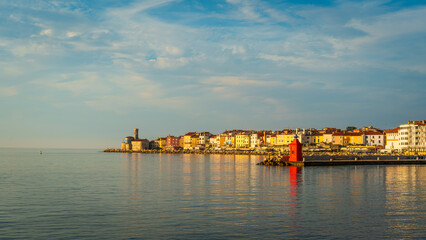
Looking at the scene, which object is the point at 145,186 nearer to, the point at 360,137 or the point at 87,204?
the point at 87,204

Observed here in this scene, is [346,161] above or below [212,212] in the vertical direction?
below

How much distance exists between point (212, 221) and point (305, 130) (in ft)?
451

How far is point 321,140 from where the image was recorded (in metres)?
141

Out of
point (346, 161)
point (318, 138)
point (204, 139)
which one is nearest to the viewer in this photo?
point (346, 161)

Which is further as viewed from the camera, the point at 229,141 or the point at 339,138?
the point at 229,141

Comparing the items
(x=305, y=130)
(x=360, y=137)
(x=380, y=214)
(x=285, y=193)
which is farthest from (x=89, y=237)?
(x=305, y=130)

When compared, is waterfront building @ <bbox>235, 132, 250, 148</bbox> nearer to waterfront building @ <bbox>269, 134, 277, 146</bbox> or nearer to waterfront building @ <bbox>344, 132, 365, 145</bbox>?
waterfront building @ <bbox>269, 134, 277, 146</bbox>

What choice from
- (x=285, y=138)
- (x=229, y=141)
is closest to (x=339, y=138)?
(x=285, y=138)

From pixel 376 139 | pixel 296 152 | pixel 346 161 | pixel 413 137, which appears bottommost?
pixel 346 161

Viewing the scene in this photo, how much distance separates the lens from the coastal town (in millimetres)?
109938

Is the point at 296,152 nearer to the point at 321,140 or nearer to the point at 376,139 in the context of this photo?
the point at 376,139

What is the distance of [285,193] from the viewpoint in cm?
2911

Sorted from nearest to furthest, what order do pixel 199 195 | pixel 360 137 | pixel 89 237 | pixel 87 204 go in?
pixel 89 237 < pixel 87 204 < pixel 199 195 < pixel 360 137

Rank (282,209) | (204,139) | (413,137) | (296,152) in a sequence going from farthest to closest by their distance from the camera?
(204,139) → (413,137) → (296,152) → (282,209)
